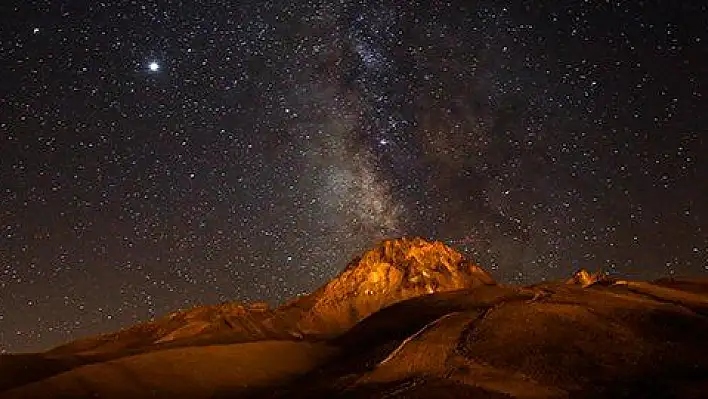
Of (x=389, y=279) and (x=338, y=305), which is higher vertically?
(x=389, y=279)

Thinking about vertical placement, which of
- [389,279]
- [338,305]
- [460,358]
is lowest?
[460,358]

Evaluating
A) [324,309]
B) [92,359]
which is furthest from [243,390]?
[324,309]

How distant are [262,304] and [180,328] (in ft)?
27.4

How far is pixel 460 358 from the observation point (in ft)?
60.7

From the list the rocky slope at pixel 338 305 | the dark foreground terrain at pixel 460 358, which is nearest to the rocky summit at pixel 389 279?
the rocky slope at pixel 338 305

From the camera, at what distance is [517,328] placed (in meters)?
20.6

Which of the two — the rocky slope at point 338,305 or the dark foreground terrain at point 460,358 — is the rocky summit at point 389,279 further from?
the dark foreground terrain at point 460,358

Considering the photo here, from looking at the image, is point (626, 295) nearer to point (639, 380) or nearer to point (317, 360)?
point (639, 380)

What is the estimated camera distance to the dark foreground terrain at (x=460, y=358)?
15978 mm

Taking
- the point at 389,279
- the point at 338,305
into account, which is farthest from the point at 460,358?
the point at 389,279

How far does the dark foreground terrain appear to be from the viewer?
52.4 ft

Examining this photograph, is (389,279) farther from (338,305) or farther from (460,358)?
(460,358)

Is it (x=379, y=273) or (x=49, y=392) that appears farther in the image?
(x=379, y=273)

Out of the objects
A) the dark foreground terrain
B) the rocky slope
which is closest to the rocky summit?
the rocky slope
